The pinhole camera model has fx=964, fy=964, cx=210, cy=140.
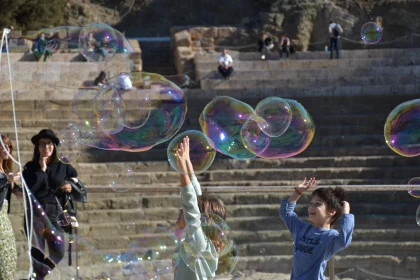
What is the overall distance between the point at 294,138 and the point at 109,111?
134 cm

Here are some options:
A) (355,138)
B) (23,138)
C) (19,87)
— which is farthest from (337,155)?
(19,87)

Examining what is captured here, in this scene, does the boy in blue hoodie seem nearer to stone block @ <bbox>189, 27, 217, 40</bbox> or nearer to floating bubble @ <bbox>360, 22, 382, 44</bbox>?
floating bubble @ <bbox>360, 22, 382, 44</bbox>

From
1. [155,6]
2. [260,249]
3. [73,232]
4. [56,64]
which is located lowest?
[155,6]

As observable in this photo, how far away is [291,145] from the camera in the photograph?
696cm

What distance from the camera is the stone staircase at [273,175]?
8773 mm

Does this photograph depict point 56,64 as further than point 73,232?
Yes

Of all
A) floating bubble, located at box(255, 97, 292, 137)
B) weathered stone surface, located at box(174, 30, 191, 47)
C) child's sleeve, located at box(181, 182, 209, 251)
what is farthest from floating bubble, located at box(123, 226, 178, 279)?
weathered stone surface, located at box(174, 30, 191, 47)

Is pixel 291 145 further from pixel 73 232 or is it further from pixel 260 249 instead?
pixel 260 249

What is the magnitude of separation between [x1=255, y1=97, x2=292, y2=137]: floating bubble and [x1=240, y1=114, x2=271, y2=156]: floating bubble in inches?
1.2

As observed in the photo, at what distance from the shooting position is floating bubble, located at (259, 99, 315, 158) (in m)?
6.93

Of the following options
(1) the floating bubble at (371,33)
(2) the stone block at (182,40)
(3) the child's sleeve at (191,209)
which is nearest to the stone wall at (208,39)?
(2) the stone block at (182,40)

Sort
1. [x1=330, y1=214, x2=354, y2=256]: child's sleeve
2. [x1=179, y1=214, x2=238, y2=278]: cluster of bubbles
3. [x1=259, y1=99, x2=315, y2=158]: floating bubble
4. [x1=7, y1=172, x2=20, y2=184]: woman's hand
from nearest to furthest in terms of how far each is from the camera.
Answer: [x1=179, y1=214, x2=238, y2=278]: cluster of bubbles, [x1=330, y1=214, x2=354, y2=256]: child's sleeve, [x1=7, y1=172, x2=20, y2=184]: woman's hand, [x1=259, y1=99, x2=315, y2=158]: floating bubble

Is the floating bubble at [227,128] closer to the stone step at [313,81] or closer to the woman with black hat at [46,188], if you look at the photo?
the woman with black hat at [46,188]

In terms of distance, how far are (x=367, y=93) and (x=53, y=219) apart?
1092 centimetres
